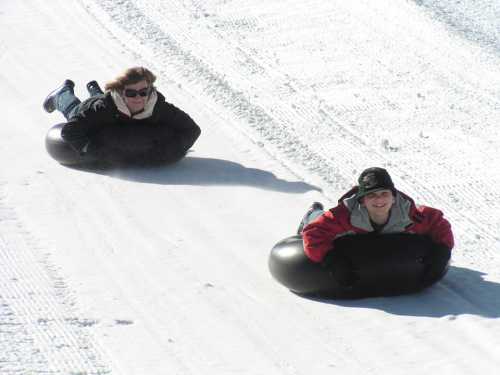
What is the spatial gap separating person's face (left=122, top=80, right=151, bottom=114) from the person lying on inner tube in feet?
7.44

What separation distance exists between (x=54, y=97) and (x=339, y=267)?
380 centimetres

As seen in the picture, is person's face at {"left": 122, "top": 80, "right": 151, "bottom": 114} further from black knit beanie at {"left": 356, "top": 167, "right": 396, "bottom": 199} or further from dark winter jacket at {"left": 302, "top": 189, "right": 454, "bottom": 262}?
black knit beanie at {"left": 356, "top": 167, "right": 396, "bottom": 199}

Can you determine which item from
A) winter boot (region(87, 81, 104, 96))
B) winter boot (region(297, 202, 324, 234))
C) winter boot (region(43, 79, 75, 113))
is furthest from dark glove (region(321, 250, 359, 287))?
winter boot (region(43, 79, 75, 113))

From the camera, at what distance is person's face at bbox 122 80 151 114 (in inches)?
344

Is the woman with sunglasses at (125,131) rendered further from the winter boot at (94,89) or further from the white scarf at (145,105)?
the winter boot at (94,89)

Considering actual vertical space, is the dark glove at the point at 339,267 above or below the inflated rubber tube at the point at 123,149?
above

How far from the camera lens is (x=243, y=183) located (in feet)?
29.3

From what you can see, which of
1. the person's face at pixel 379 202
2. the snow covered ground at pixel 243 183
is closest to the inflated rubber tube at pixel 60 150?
the snow covered ground at pixel 243 183

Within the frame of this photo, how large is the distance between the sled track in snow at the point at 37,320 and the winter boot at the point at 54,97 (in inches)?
87.5

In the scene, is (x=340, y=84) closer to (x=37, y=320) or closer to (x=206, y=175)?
(x=206, y=175)

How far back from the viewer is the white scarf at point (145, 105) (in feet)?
29.0

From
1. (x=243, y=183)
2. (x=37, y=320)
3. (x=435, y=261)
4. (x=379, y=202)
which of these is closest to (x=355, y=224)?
(x=379, y=202)

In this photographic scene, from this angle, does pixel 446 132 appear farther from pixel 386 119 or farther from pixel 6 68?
pixel 6 68

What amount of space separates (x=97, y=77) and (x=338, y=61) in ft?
7.46
